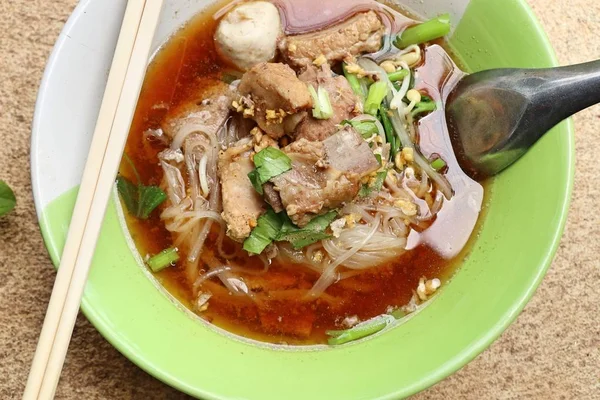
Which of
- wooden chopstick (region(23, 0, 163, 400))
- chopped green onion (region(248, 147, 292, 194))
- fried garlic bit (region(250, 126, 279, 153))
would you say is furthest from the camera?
fried garlic bit (region(250, 126, 279, 153))

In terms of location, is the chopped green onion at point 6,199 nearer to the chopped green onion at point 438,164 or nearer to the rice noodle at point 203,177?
the rice noodle at point 203,177

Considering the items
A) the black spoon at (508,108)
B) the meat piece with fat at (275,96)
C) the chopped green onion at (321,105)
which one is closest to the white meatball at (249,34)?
the meat piece with fat at (275,96)

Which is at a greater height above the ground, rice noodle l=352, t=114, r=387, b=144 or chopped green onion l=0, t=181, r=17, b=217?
rice noodle l=352, t=114, r=387, b=144

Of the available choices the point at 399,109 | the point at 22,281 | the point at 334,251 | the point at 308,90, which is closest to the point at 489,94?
the point at 399,109

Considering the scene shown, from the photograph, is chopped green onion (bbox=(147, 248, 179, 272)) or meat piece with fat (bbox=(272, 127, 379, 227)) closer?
meat piece with fat (bbox=(272, 127, 379, 227))

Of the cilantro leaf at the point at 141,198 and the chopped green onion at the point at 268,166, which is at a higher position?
the chopped green onion at the point at 268,166

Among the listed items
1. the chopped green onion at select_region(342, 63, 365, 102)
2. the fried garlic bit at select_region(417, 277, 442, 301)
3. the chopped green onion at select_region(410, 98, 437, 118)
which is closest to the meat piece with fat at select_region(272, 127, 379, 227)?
the chopped green onion at select_region(342, 63, 365, 102)

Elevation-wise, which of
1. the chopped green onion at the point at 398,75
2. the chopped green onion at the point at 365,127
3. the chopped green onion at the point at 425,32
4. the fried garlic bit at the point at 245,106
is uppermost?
the chopped green onion at the point at 425,32

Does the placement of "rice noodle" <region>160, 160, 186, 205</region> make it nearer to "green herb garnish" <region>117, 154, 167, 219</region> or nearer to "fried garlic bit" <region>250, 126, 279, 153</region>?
"green herb garnish" <region>117, 154, 167, 219</region>
